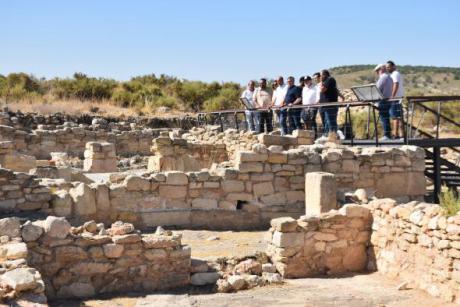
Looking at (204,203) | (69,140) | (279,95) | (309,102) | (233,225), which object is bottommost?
(233,225)

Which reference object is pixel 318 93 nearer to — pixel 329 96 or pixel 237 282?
pixel 329 96

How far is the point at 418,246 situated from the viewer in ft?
22.8

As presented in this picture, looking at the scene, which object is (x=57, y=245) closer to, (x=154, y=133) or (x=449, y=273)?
(x=449, y=273)

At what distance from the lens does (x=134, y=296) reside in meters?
6.78

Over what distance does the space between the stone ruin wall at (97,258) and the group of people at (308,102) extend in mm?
6761

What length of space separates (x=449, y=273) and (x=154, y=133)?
17370 mm

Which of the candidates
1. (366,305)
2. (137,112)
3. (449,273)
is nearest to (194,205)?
(366,305)

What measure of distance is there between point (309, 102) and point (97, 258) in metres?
8.99

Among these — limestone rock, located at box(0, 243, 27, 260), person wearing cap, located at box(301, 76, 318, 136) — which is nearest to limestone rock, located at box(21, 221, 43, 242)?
limestone rock, located at box(0, 243, 27, 260)

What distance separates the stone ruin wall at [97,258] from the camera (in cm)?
661

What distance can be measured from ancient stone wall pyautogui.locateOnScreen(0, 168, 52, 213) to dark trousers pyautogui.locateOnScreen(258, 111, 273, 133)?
8.17 metres

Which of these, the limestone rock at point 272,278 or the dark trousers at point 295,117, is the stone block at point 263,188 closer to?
the limestone rock at point 272,278

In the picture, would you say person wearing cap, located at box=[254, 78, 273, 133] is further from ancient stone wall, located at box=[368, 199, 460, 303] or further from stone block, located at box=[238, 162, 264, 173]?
ancient stone wall, located at box=[368, 199, 460, 303]

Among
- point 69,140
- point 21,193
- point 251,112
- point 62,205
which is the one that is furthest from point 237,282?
point 69,140
